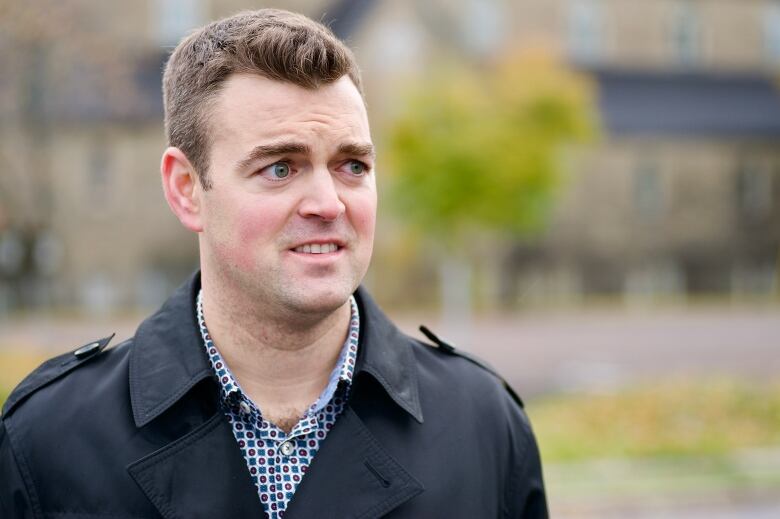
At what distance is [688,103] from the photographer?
1366 inches

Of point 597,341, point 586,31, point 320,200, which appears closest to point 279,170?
point 320,200

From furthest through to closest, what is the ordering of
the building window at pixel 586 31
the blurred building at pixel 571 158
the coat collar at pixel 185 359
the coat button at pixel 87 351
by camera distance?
the building window at pixel 586 31 → the blurred building at pixel 571 158 → the coat button at pixel 87 351 → the coat collar at pixel 185 359

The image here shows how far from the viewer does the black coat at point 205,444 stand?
8.27 ft

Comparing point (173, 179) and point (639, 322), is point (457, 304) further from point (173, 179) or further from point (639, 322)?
point (173, 179)

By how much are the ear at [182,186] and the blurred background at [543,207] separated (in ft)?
21.5

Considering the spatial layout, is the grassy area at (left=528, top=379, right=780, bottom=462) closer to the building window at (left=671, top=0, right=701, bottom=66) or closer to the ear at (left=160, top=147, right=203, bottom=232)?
the ear at (left=160, top=147, right=203, bottom=232)

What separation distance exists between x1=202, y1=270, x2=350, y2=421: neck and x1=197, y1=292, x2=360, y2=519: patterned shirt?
0.12 feet

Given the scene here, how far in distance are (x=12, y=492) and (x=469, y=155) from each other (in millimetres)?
14351

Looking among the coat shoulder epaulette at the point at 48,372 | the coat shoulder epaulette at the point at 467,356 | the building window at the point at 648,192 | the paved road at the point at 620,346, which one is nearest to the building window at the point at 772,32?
the building window at the point at 648,192

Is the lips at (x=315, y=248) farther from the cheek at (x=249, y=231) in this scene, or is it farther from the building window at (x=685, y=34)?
the building window at (x=685, y=34)

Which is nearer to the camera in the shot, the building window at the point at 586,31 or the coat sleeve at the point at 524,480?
the coat sleeve at the point at 524,480

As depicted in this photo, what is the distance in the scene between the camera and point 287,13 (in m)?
2.72

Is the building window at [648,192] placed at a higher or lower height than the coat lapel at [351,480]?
higher

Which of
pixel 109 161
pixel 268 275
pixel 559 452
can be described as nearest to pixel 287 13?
pixel 268 275
